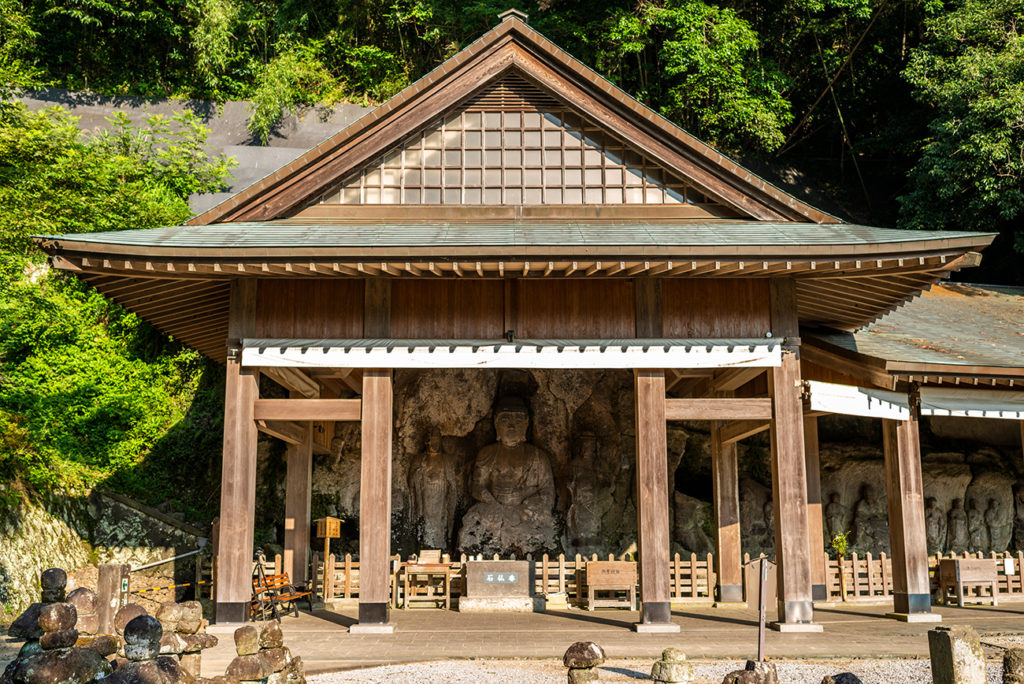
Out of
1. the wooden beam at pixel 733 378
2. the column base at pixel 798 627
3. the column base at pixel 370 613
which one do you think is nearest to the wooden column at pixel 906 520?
the column base at pixel 798 627

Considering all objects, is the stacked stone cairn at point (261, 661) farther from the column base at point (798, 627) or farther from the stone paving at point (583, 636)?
the column base at point (798, 627)

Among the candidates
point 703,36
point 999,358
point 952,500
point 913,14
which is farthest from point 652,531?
point 913,14

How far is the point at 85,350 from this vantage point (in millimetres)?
18438

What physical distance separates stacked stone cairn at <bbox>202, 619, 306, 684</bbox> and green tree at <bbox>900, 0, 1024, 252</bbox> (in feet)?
67.0

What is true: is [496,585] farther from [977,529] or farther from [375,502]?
[977,529]

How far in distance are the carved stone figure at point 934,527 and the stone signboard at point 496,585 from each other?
30.7 ft

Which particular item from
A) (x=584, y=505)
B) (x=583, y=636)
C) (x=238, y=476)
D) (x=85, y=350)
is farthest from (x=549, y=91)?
(x=85, y=350)

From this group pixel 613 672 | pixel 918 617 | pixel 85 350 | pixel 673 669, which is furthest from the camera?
pixel 85 350

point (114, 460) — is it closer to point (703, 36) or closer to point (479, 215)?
point (479, 215)

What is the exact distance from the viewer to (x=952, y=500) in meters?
17.3

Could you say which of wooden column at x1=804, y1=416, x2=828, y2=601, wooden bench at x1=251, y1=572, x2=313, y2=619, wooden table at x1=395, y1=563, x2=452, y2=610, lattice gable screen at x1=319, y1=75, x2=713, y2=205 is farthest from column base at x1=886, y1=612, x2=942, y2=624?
wooden bench at x1=251, y1=572, x2=313, y2=619

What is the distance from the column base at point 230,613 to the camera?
32.2ft

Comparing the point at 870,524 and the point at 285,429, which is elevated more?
the point at 285,429

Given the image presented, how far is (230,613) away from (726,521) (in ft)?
27.2
